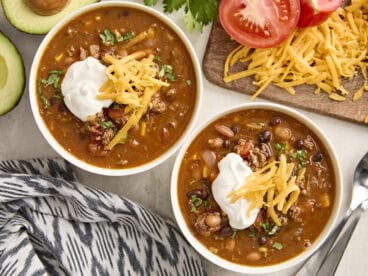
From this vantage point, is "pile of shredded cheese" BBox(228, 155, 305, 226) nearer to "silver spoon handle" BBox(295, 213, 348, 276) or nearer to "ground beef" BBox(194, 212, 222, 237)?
"ground beef" BBox(194, 212, 222, 237)

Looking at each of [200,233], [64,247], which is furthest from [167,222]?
[64,247]

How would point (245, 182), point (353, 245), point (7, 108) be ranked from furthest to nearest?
point (353, 245) → point (7, 108) → point (245, 182)

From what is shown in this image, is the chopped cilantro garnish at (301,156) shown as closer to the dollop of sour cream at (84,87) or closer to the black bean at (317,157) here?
the black bean at (317,157)

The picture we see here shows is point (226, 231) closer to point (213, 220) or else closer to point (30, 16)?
point (213, 220)

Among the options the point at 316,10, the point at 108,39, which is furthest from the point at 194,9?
the point at 316,10

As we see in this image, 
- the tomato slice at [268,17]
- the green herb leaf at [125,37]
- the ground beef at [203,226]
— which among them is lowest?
the ground beef at [203,226]

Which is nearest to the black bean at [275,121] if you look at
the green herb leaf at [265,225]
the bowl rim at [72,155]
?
the bowl rim at [72,155]

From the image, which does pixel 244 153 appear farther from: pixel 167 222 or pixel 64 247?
pixel 64 247
